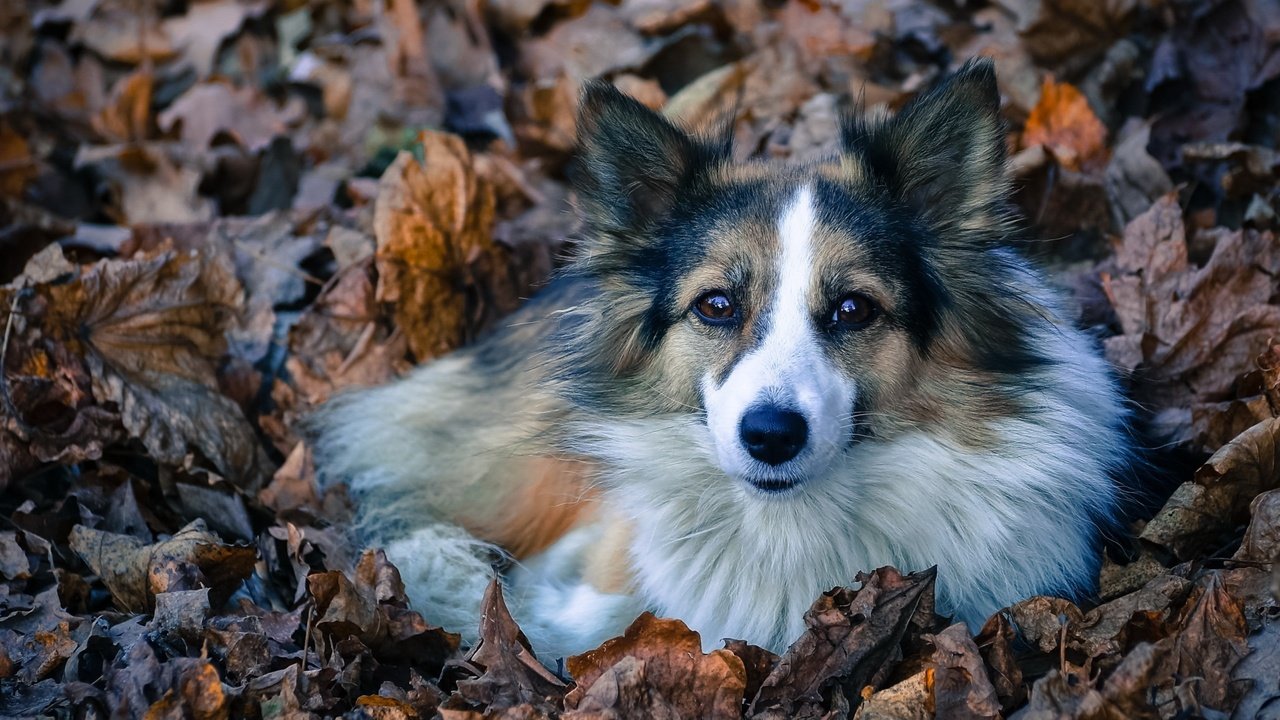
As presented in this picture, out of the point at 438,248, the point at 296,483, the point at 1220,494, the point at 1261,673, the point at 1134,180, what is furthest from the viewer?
the point at 438,248

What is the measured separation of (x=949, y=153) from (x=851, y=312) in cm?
54

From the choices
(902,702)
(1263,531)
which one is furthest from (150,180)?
(1263,531)

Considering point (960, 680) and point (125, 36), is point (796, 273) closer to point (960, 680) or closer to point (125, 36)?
point (960, 680)

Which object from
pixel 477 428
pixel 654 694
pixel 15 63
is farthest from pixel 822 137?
pixel 15 63

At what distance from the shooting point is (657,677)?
104 inches

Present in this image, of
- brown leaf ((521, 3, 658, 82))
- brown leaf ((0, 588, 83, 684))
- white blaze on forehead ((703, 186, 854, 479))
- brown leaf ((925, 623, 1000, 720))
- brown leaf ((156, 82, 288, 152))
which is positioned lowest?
brown leaf ((0, 588, 83, 684))

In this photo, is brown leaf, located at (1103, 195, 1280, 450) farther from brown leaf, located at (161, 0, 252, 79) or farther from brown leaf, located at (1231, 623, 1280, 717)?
brown leaf, located at (161, 0, 252, 79)

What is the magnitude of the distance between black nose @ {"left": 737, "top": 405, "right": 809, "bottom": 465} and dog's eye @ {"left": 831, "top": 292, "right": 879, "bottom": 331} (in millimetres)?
407

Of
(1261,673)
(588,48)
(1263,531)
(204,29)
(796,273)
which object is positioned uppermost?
(588,48)

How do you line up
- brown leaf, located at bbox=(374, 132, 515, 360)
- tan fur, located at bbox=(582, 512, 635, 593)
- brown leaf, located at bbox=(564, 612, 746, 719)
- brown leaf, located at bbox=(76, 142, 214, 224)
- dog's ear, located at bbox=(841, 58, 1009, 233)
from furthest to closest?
brown leaf, located at bbox=(76, 142, 214, 224) → brown leaf, located at bbox=(374, 132, 515, 360) → tan fur, located at bbox=(582, 512, 635, 593) → dog's ear, located at bbox=(841, 58, 1009, 233) → brown leaf, located at bbox=(564, 612, 746, 719)

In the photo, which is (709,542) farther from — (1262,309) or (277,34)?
(277,34)

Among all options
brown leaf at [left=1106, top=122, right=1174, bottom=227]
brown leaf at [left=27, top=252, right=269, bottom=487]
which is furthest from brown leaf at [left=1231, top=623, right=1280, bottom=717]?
brown leaf at [left=27, top=252, right=269, bottom=487]

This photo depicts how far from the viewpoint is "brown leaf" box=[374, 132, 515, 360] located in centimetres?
475

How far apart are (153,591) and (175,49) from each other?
4.90 meters
